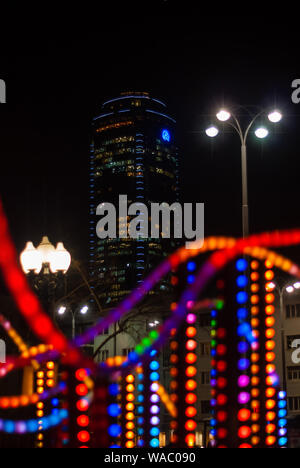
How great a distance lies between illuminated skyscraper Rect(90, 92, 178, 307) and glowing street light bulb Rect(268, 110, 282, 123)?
34.6 meters

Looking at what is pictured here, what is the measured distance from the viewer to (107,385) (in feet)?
38.4

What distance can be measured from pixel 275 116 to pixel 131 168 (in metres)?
75.7

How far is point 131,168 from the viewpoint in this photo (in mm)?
97562

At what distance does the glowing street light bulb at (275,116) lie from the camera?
22.2 metres

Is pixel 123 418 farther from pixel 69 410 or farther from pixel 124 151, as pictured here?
pixel 124 151

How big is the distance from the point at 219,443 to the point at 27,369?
521 inches

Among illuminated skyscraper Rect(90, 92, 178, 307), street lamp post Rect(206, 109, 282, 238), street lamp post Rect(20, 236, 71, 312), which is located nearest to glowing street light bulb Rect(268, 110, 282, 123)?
street lamp post Rect(206, 109, 282, 238)

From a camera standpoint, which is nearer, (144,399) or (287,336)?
(144,399)

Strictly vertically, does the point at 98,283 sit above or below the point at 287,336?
below

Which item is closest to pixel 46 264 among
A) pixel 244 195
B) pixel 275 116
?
pixel 244 195

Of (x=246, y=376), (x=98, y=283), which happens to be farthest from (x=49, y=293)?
(x=98, y=283)

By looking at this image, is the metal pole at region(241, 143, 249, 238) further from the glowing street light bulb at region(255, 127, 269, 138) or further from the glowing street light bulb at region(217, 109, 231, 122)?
the glowing street light bulb at region(217, 109, 231, 122)

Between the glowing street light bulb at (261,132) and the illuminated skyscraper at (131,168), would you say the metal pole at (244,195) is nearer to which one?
the glowing street light bulb at (261,132)
